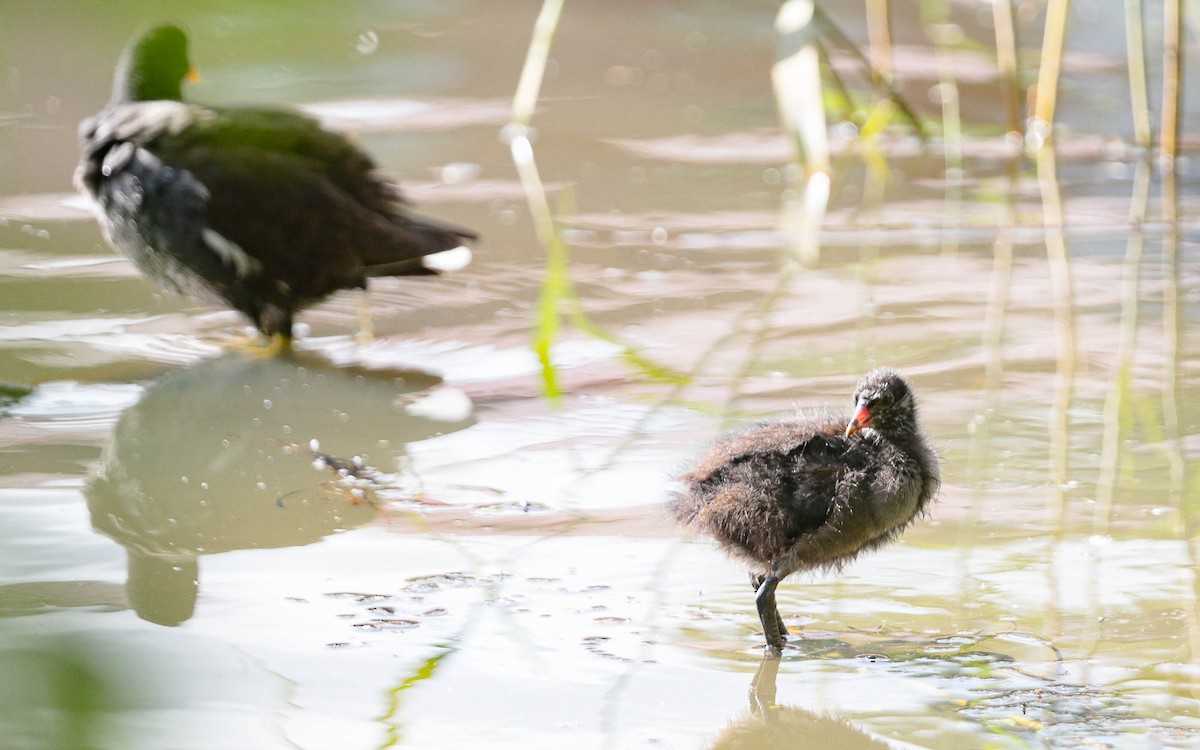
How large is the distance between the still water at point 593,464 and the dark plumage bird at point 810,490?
149 mm

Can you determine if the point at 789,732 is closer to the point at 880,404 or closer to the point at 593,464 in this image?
the point at 880,404

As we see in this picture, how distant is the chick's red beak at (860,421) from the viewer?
2.78 m

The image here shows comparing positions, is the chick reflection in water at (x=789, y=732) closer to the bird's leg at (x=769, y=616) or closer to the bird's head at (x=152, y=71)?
the bird's leg at (x=769, y=616)

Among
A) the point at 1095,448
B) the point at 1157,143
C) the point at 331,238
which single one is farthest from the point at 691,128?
the point at 1095,448

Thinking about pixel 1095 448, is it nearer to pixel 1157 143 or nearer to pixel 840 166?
pixel 840 166

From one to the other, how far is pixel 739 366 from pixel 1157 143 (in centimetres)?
397

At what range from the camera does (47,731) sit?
0.54m

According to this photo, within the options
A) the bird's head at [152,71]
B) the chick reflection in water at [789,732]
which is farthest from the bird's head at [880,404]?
the bird's head at [152,71]

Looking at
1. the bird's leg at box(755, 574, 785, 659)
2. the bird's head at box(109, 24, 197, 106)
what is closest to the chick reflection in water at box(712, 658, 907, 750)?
the bird's leg at box(755, 574, 785, 659)

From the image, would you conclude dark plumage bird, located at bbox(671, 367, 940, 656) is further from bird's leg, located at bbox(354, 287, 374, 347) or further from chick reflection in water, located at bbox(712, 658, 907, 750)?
bird's leg, located at bbox(354, 287, 374, 347)

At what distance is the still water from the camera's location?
2.27 metres

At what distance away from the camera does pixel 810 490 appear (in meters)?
2.66

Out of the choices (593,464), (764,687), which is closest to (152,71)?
(593,464)

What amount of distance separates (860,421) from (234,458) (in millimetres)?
1611
